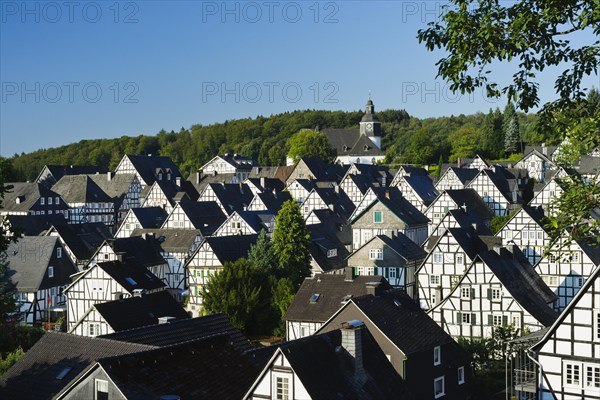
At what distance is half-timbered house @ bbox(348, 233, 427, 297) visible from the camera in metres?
49.8

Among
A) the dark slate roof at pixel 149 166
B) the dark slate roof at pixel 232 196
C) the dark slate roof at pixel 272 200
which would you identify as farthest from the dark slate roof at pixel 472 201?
the dark slate roof at pixel 149 166

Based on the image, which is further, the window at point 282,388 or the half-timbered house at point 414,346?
the half-timbered house at point 414,346

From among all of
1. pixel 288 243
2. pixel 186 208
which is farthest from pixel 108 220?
pixel 288 243

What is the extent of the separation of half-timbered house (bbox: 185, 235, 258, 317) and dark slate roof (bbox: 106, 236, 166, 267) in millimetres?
3262

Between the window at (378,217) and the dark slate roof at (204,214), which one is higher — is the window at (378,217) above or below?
below

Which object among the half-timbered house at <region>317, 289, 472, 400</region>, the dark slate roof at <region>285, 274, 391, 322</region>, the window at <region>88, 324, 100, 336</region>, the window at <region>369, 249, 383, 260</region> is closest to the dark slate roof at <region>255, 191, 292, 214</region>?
the window at <region>369, 249, 383, 260</region>

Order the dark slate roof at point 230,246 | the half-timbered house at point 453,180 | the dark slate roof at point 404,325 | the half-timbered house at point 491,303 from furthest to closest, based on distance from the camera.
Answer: the half-timbered house at point 453,180 → the dark slate roof at point 230,246 → the half-timbered house at point 491,303 → the dark slate roof at point 404,325

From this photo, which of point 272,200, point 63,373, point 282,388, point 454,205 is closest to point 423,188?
point 454,205

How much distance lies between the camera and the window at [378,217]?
61.1 meters

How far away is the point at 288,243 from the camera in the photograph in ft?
167

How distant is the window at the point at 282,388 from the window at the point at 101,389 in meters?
4.43

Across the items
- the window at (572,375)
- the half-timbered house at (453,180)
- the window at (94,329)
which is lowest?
the window at (572,375)

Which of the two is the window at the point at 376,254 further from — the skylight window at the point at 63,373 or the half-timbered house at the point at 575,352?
the skylight window at the point at 63,373

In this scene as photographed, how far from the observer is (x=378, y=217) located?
61094 mm
